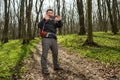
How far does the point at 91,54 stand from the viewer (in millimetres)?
14219

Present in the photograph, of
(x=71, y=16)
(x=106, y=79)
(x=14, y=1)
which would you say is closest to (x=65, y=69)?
(x=106, y=79)

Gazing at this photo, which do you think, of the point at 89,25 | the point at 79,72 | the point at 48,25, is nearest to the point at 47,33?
the point at 48,25

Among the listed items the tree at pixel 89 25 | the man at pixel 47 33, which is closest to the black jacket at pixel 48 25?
the man at pixel 47 33

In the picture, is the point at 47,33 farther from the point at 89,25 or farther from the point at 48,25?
the point at 89,25

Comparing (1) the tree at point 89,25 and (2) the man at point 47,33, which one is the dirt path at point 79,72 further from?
(1) the tree at point 89,25

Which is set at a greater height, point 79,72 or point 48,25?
point 48,25

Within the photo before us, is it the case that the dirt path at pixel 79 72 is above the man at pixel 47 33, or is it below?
below

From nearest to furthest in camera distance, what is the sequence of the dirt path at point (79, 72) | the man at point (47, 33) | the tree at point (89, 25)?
the dirt path at point (79, 72)
the man at point (47, 33)
the tree at point (89, 25)

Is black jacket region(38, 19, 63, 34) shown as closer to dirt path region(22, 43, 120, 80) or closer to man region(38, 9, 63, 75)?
man region(38, 9, 63, 75)

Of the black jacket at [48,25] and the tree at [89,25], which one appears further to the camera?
the tree at [89,25]

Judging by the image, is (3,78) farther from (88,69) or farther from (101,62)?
(101,62)

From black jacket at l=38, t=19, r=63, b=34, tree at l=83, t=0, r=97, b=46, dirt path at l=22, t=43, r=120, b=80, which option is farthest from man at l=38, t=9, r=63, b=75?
tree at l=83, t=0, r=97, b=46

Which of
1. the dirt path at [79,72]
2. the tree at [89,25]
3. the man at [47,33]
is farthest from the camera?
the tree at [89,25]

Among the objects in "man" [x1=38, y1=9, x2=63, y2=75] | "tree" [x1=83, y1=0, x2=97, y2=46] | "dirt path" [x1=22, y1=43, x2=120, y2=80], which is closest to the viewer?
"dirt path" [x1=22, y1=43, x2=120, y2=80]
